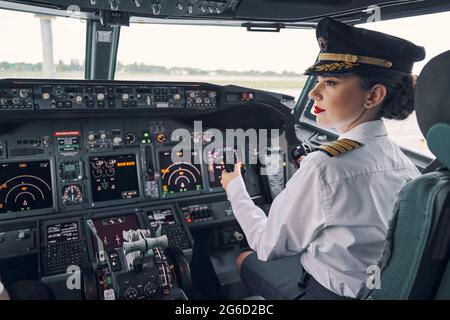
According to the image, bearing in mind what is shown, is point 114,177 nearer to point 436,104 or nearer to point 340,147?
point 340,147

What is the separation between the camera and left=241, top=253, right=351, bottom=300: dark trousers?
156 centimetres

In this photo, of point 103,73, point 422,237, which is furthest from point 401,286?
point 103,73

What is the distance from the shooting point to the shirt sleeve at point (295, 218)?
1.32 meters

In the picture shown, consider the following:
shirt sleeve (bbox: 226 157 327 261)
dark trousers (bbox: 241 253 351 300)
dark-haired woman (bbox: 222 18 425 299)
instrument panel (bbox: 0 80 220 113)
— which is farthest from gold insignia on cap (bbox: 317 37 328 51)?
instrument panel (bbox: 0 80 220 113)

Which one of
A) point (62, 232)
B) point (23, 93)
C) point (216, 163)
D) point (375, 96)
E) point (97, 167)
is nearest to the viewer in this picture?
point (375, 96)

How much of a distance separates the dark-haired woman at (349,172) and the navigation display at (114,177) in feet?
4.66

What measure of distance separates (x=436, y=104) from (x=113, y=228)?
2057mm

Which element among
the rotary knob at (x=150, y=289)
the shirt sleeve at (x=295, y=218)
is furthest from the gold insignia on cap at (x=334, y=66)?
the rotary knob at (x=150, y=289)

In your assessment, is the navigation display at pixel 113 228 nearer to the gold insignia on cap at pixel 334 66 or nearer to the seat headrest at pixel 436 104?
the gold insignia on cap at pixel 334 66

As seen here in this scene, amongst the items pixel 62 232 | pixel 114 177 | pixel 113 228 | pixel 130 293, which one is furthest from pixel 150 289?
pixel 114 177

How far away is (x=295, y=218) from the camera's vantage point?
1382 mm

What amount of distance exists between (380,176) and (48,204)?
205 cm

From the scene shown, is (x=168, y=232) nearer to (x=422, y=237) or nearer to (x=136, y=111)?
(x=136, y=111)

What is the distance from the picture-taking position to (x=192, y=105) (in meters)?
2.72
